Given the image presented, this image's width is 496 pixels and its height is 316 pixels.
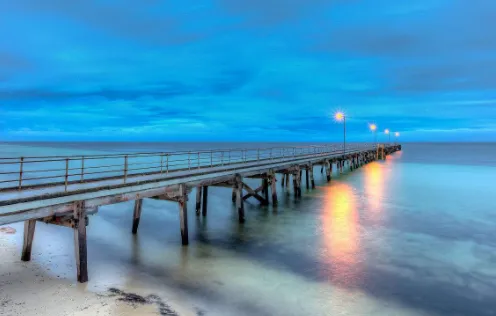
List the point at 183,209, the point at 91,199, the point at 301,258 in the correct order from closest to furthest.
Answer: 1. the point at 91,199
2. the point at 301,258
3. the point at 183,209

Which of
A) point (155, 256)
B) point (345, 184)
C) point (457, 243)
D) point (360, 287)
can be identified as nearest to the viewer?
point (360, 287)

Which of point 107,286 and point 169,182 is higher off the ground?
point 169,182

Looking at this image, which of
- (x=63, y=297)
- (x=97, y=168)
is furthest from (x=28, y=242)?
(x=97, y=168)

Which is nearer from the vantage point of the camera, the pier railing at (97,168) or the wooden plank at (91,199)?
the wooden plank at (91,199)

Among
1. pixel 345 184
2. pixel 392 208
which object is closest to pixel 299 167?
pixel 392 208

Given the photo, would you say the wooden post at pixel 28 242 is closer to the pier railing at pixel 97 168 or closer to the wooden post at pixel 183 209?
the pier railing at pixel 97 168

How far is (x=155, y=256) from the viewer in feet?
37.2

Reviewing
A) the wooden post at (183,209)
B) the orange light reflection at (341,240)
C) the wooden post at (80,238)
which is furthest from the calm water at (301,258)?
the wooden post at (80,238)

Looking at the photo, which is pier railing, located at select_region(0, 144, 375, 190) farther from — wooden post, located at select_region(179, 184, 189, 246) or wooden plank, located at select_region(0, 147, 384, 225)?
wooden post, located at select_region(179, 184, 189, 246)

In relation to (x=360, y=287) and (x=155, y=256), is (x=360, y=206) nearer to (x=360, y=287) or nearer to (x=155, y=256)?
(x=360, y=287)

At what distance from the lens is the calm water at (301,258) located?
8609 mm

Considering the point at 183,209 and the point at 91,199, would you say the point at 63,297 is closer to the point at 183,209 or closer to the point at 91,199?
the point at 91,199

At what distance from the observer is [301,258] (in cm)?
1159

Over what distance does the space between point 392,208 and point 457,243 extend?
7099 millimetres
